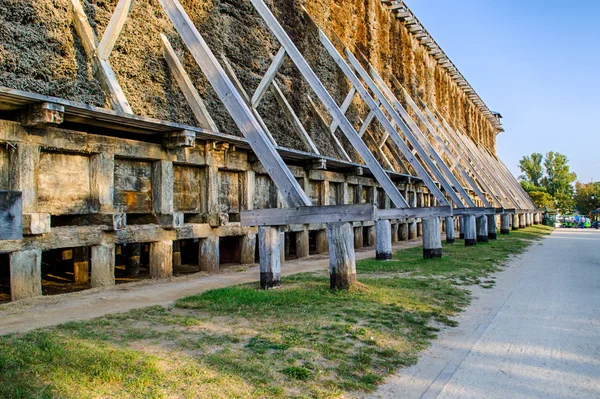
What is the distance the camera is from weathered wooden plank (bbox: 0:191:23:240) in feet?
8.77

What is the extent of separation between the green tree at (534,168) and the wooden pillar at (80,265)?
115159 millimetres

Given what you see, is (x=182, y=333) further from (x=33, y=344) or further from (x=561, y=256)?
(x=561, y=256)

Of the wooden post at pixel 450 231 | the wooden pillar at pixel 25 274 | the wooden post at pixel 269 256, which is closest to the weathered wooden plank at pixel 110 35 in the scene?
the wooden pillar at pixel 25 274

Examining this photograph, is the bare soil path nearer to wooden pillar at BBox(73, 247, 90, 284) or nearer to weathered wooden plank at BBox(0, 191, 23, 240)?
wooden pillar at BBox(73, 247, 90, 284)

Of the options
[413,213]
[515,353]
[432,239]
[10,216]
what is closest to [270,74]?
[413,213]

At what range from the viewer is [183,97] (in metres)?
13.8

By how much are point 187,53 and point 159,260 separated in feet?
23.6

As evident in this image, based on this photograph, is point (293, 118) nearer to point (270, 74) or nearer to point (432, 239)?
point (270, 74)

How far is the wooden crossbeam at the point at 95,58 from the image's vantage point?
32.3 feet

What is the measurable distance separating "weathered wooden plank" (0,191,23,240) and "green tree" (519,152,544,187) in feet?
397

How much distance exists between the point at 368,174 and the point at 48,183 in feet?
49.0

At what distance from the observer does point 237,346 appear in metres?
5.18

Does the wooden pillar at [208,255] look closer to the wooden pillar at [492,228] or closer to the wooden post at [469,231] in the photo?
the wooden post at [469,231]

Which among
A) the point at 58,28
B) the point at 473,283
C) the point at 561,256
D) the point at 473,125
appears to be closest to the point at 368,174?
the point at 561,256
